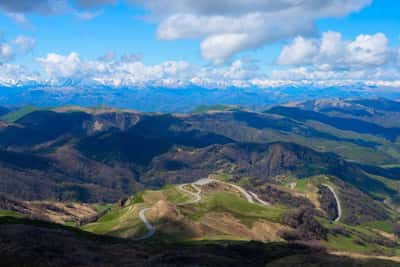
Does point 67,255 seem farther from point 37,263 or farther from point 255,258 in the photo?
point 255,258

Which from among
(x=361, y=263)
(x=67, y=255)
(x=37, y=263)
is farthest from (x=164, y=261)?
(x=361, y=263)

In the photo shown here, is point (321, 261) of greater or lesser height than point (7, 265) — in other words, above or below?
below

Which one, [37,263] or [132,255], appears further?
[132,255]

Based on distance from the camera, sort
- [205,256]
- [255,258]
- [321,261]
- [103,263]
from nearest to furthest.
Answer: [103,263]
[321,261]
[205,256]
[255,258]

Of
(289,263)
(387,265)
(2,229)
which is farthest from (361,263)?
(2,229)

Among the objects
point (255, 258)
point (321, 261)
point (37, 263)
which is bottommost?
point (255, 258)

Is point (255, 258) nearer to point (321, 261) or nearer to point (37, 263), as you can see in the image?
point (321, 261)

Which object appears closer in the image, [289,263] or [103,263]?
[103,263]

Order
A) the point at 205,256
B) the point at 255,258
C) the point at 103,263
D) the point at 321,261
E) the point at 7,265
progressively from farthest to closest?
1. the point at 255,258
2. the point at 205,256
3. the point at 321,261
4. the point at 103,263
5. the point at 7,265

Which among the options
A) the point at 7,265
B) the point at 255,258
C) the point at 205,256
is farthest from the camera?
the point at 255,258
